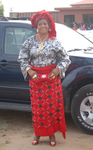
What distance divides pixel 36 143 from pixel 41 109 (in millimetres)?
555

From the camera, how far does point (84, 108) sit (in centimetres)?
415

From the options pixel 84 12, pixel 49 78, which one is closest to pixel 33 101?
pixel 49 78

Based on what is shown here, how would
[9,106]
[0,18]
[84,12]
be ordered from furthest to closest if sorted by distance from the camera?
[84,12]
[0,18]
[9,106]

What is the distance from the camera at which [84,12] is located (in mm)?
26016

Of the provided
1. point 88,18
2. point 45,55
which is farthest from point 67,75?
point 88,18

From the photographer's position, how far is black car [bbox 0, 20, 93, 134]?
13.6 ft

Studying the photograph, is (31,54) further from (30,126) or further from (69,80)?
(30,126)

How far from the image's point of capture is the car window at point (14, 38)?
4.65 metres

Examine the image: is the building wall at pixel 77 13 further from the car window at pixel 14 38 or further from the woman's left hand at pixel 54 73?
the woman's left hand at pixel 54 73

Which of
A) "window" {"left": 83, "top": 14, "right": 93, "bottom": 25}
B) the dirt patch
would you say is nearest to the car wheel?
the dirt patch

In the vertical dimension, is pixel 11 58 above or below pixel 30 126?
above

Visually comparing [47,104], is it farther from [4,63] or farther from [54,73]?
[4,63]

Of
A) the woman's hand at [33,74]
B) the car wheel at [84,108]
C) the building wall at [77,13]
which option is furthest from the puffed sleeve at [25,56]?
the building wall at [77,13]

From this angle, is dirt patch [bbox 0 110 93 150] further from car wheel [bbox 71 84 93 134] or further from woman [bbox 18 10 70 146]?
woman [bbox 18 10 70 146]
